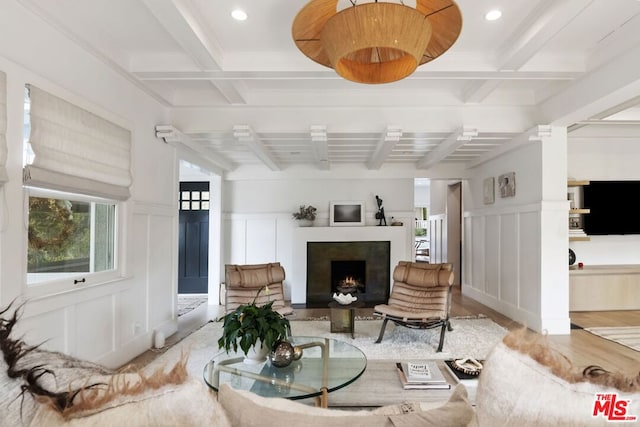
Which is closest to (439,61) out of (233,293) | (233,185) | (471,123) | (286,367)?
(471,123)

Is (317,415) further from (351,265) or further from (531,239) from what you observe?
(351,265)

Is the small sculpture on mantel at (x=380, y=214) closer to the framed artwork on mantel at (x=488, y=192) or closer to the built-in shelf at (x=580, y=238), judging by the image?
the framed artwork on mantel at (x=488, y=192)

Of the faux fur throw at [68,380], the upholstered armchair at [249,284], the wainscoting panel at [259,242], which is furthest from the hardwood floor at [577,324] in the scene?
the faux fur throw at [68,380]

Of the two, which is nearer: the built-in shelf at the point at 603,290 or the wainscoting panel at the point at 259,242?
the built-in shelf at the point at 603,290

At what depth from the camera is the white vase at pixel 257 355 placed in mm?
2232

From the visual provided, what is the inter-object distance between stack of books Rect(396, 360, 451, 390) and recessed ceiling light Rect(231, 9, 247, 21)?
8.38 feet

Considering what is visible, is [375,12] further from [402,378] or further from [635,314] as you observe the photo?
[635,314]

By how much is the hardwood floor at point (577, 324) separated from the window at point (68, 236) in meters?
1.15

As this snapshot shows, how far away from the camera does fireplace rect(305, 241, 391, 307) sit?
19.9 feet

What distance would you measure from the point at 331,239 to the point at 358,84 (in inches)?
120

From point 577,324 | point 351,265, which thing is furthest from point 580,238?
point 351,265

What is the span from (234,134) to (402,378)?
304 cm

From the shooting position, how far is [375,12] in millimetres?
1479

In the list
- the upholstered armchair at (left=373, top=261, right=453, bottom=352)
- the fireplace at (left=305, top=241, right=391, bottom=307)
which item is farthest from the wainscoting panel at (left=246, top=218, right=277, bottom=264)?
the upholstered armchair at (left=373, top=261, right=453, bottom=352)
